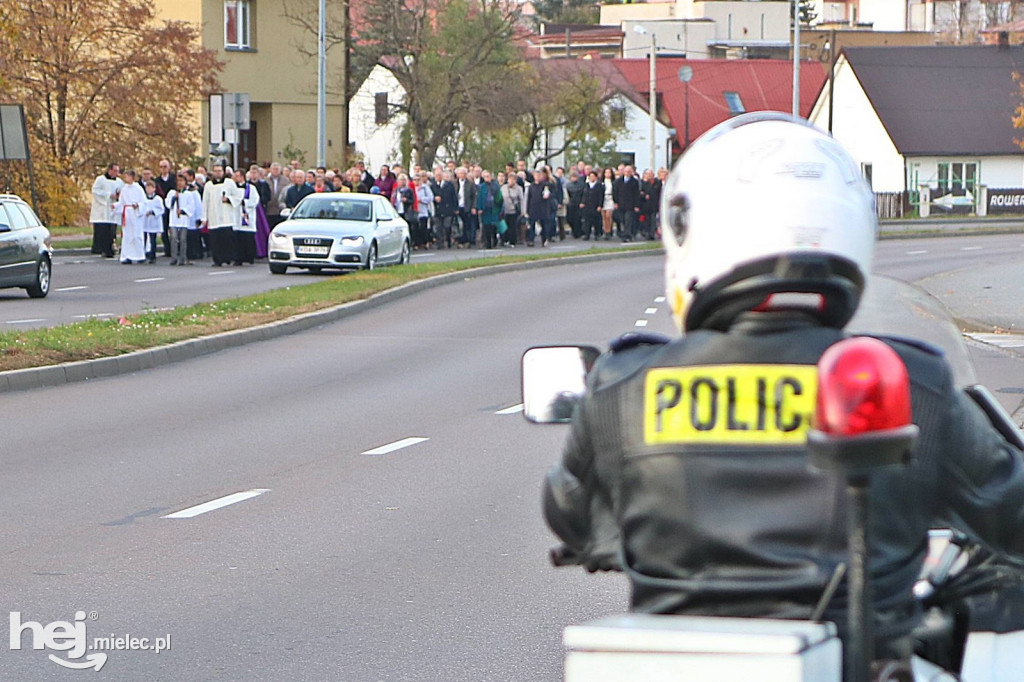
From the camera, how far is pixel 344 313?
21.8 meters

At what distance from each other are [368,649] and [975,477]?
3740 millimetres

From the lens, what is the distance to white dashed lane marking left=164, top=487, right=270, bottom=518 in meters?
8.45

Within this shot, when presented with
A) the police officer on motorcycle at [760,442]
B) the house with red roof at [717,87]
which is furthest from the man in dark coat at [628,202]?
the house with red roof at [717,87]

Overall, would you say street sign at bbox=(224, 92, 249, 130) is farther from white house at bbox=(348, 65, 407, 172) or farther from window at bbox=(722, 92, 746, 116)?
window at bbox=(722, 92, 746, 116)

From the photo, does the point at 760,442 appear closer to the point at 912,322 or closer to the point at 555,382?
the point at 555,382

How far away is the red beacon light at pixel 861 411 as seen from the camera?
1.88 meters

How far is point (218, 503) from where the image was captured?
8750 millimetres

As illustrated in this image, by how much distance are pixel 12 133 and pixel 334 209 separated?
580 cm

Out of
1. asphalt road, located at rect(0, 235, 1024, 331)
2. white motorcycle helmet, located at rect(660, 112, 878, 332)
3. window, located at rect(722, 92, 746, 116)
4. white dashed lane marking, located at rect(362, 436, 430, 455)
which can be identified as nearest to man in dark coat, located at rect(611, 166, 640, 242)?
asphalt road, located at rect(0, 235, 1024, 331)

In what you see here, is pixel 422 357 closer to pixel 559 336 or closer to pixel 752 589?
pixel 559 336

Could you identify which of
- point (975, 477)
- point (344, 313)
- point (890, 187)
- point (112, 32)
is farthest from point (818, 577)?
point (890, 187)

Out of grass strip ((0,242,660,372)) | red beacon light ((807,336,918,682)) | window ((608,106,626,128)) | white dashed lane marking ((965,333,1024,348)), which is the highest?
window ((608,106,626,128))

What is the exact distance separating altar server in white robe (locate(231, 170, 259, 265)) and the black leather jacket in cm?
2960

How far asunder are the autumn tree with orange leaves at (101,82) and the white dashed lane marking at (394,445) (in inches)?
Result: 1167
